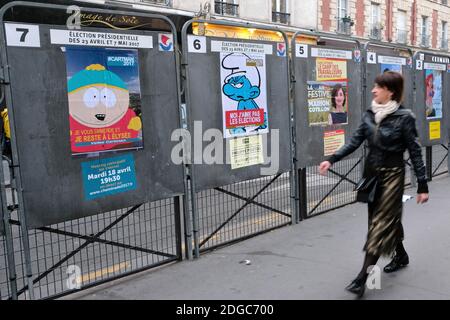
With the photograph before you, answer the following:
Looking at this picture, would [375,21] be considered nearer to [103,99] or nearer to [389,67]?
[389,67]

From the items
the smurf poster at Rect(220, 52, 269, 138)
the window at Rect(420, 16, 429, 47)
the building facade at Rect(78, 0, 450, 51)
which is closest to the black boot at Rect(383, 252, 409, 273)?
the smurf poster at Rect(220, 52, 269, 138)

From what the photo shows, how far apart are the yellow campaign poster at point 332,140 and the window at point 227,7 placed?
43.4 ft

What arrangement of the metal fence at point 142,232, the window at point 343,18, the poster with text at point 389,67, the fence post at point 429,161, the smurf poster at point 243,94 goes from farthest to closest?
the window at point 343,18 < the fence post at point 429,161 < the poster with text at point 389,67 < the smurf poster at point 243,94 < the metal fence at point 142,232

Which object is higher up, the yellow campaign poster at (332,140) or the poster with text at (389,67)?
the poster with text at (389,67)

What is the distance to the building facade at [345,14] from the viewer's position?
18.1 metres

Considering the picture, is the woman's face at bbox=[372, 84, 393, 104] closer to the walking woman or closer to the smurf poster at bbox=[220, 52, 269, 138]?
the walking woman

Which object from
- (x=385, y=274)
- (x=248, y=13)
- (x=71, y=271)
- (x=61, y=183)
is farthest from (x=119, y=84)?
(x=248, y=13)

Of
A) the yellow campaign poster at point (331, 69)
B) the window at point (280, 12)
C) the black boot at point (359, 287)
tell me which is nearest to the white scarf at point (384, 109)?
the black boot at point (359, 287)

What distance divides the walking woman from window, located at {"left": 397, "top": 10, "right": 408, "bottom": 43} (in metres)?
29.6

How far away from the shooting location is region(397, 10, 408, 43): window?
31.2 m

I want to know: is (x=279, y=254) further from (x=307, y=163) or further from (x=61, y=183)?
(x=61, y=183)

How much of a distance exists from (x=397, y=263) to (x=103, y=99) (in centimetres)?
317

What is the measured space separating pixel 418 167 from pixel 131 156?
2.55m

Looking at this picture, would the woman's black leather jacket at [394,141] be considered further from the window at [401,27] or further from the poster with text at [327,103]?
the window at [401,27]
